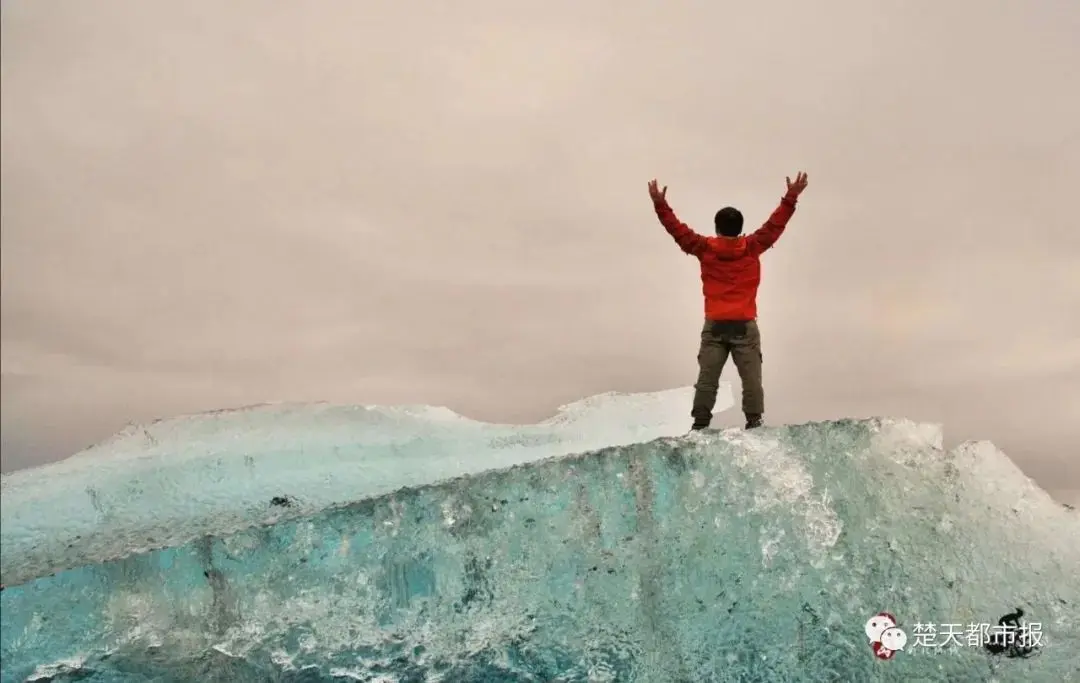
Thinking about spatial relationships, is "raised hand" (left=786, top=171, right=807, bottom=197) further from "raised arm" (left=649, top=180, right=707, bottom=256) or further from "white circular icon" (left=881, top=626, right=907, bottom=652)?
"white circular icon" (left=881, top=626, right=907, bottom=652)

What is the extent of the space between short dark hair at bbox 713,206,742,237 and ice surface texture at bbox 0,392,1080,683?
4.77ft

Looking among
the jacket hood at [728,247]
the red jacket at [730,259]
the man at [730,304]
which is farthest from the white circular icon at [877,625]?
the jacket hood at [728,247]

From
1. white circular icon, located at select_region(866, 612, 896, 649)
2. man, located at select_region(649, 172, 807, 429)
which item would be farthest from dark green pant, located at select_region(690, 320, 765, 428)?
white circular icon, located at select_region(866, 612, 896, 649)

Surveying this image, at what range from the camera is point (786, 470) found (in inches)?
222

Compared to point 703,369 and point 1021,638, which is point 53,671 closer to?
point 703,369

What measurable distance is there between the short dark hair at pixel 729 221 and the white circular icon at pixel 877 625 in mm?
2522

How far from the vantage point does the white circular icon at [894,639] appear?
17.6 feet

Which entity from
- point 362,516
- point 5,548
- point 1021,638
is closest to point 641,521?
point 362,516

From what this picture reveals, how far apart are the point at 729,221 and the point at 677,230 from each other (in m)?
0.37

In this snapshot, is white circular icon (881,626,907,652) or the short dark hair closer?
white circular icon (881,626,907,652)

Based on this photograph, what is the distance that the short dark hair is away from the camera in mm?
6480

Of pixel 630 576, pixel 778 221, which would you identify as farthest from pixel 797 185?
pixel 630 576

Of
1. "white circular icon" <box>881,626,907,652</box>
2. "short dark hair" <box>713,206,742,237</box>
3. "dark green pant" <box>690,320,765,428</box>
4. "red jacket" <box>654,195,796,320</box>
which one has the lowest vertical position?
"white circular icon" <box>881,626,907,652</box>

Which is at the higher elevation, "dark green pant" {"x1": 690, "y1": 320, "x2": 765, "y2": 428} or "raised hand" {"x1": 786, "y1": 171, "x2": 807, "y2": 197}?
"raised hand" {"x1": 786, "y1": 171, "x2": 807, "y2": 197}
